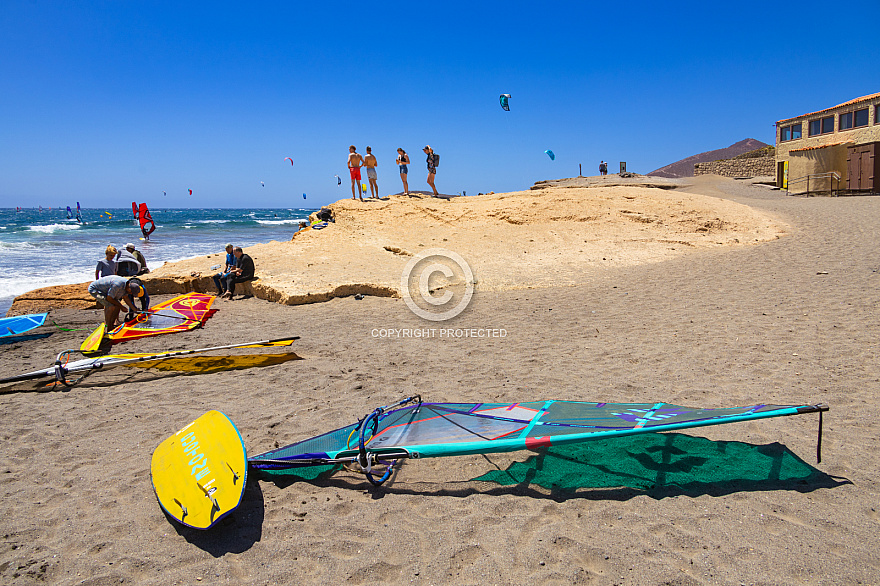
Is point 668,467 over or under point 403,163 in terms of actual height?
under

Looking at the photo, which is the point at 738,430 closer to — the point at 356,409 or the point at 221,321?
the point at 356,409

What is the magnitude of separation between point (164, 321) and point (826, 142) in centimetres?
2781

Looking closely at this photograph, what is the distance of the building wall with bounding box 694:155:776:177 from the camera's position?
27.0m

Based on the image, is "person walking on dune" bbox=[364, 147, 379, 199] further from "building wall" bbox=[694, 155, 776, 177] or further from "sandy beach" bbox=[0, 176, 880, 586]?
"building wall" bbox=[694, 155, 776, 177]

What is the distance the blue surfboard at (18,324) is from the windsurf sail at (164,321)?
1.65m

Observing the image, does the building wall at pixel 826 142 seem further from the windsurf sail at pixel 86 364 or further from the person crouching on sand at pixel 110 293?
the person crouching on sand at pixel 110 293

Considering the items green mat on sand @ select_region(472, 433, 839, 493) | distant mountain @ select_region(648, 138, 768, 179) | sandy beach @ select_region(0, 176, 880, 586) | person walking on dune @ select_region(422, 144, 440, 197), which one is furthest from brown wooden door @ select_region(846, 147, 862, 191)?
distant mountain @ select_region(648, 138, 768, 179)

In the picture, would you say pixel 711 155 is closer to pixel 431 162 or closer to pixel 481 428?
pixel 431 162

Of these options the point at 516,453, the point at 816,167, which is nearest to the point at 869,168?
the point at 816,167

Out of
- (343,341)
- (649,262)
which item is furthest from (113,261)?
(649,262)

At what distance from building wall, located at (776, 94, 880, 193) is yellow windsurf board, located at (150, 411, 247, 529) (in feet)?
73.6

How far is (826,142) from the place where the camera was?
22.2 metres

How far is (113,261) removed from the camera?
8.36m

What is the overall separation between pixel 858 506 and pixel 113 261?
10.00 meters
